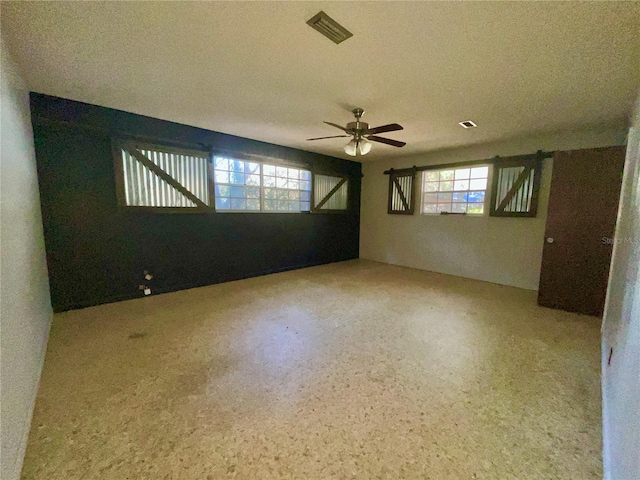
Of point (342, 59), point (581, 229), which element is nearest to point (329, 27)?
point (342, 59)

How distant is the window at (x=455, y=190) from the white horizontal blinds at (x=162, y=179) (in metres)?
4.29

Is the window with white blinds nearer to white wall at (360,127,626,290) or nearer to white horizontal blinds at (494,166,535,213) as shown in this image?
white wall at (360,127,626,290)

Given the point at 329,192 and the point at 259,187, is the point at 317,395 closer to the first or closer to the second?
the point at 259,187

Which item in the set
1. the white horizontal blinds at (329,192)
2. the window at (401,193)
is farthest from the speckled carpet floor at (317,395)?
the white horizontal blinds at (329,192)

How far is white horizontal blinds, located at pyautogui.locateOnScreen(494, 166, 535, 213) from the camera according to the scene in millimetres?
4168

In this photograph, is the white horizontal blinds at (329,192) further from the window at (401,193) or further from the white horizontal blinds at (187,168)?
the white horizontal blinds at (187,168)

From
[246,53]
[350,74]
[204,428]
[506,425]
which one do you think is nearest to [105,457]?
[204,428]

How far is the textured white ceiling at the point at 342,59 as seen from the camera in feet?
5.11

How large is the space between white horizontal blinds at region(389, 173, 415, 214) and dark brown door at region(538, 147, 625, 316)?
254 centimetres

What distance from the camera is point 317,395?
5.78 ft

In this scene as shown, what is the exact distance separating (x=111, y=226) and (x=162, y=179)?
2.92ft

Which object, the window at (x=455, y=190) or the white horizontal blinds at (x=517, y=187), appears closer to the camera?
the white horizontal blinds at (x=517, y=187)

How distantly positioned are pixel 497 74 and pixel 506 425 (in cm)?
262

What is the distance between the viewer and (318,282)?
4.57m
